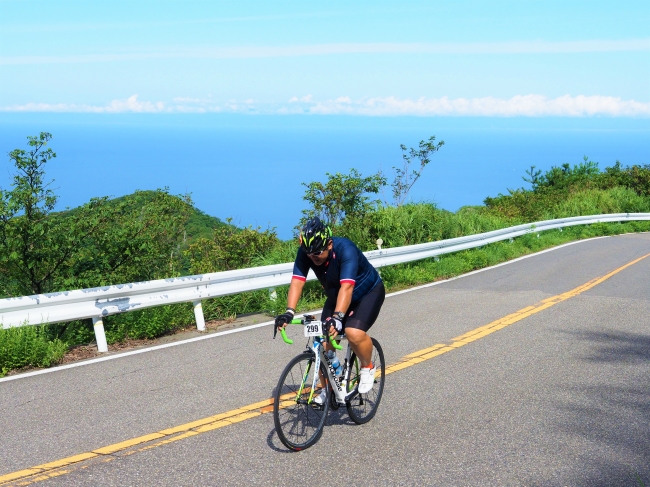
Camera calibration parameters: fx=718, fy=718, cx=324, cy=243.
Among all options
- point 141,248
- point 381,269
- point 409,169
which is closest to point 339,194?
point 381,269

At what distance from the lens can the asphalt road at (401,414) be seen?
4.97m

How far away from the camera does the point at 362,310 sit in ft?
19.3

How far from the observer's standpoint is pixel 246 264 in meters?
14.8

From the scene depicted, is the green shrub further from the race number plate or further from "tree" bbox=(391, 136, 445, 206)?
"tree" bbox=(391, 136, 445, 206)

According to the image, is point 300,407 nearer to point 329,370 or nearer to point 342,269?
point 329,370

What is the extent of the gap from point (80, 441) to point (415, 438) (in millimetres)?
2631

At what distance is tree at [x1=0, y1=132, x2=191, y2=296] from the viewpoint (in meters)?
9.45

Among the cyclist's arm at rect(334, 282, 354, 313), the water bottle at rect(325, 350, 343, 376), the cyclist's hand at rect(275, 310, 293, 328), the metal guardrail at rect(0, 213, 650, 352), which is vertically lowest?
the metal guardrail at rect(0, 213, 650, 352)

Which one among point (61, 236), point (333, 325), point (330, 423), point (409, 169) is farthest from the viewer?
point (409, 169)

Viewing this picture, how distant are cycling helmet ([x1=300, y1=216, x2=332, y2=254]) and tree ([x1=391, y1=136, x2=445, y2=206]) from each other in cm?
2197

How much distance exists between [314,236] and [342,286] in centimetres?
49

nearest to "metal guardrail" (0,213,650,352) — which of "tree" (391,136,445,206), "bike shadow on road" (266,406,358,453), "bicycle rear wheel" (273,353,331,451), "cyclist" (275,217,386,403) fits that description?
"bike shadow on road" (266,406,358,453)

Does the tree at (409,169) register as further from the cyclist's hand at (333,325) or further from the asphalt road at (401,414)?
the cyclist's hand at (333,325)

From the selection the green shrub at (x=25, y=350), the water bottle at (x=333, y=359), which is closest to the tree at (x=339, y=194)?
the green shrub at (x=25, y=350)
